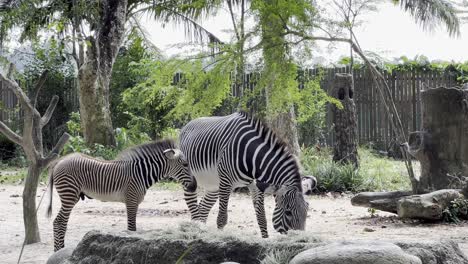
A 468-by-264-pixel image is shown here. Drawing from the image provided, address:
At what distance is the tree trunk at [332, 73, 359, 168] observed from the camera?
57.7 ft

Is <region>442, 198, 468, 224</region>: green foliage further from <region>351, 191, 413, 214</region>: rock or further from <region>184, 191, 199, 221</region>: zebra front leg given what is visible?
<region>184, 191, 199, 221</region>: zebra front leg

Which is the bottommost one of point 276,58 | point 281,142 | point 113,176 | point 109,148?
point 109,148

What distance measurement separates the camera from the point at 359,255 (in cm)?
516

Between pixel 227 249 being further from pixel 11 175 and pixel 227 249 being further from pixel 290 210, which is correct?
pixel 11 175

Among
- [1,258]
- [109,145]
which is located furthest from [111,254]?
[109,145]

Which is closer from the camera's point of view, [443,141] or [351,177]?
[443,141]

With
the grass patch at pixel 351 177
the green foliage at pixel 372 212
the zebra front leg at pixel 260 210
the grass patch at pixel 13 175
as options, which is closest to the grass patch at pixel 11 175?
the grass patch at pixel 13 175

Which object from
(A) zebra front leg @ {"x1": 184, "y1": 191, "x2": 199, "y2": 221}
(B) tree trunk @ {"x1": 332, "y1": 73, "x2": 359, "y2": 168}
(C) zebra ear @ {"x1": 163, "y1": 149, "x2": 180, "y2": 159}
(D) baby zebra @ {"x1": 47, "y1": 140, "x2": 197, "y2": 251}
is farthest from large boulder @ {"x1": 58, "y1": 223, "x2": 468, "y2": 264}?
(B) tree trunk @ {"x1": 332, "y1": 73, "x2": 359, "y2": 168}

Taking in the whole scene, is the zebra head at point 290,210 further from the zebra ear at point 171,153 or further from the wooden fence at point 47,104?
the wooden fence at point 47,104

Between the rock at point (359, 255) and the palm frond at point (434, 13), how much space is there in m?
19.6

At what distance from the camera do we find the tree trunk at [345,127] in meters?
17.6

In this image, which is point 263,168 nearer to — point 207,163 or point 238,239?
point 207,163

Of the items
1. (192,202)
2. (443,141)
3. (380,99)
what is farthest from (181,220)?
(380,99)

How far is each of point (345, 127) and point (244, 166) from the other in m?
9.12
